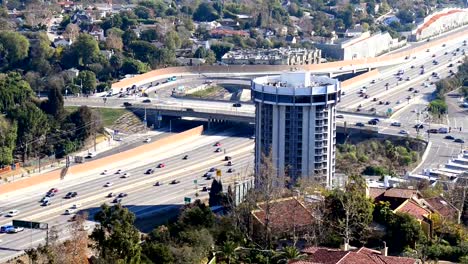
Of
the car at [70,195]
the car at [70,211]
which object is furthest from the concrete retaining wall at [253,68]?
the car at [70,211]

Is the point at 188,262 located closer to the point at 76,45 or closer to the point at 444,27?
the point at 76,45

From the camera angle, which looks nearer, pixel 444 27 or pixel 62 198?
pixel 62 198

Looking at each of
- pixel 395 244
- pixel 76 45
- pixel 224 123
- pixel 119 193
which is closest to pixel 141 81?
pixel 76 45

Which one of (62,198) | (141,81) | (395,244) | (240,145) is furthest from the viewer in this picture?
(141,81)

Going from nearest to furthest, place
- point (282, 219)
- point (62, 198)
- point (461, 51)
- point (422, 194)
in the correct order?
point (282, 219)
point (422, 194)
point (62, 198)
point (461, 51)

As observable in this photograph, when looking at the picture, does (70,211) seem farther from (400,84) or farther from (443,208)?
(400,84)

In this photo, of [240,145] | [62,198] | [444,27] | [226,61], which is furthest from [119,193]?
[444,27]

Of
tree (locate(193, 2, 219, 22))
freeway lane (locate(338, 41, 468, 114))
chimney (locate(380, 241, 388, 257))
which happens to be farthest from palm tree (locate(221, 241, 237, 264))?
tree (locate(193, 2, 219, 22))
